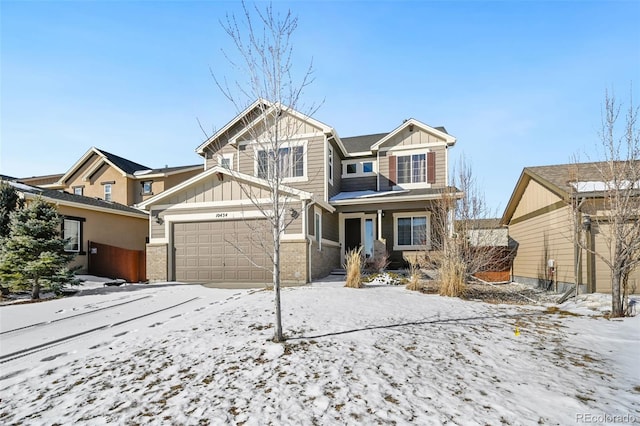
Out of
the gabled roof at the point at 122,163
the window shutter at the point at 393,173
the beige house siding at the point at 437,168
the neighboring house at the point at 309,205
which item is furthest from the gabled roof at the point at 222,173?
the gabled roof at the point at 122,163

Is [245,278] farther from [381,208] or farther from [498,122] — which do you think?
[498,122]

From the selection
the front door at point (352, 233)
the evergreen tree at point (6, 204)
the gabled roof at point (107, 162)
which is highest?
the gabled roof at point (107, 162)

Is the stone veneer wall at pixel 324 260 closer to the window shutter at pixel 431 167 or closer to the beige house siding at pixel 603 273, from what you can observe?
the window shutter at pixel 431 167

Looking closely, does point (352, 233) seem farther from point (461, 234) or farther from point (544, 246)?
point (544, 246)

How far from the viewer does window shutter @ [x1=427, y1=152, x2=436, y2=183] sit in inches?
611

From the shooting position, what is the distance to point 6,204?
10.3 metres

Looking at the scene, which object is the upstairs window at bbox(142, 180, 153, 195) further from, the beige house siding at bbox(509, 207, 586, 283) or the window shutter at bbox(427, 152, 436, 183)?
the beige house siding at bbox(509, 207, 586, 283)

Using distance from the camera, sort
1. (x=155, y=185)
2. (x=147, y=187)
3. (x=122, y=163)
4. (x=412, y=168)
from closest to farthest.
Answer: (x=412, y=168)
(x=155, y=185)
(x=147, y=187)
(x=122, y=163)

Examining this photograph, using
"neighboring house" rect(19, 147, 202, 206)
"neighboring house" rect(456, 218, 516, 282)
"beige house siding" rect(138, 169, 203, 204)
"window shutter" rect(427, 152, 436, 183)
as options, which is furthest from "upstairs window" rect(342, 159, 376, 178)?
"beige house siding" rect(138, 169, 203, 204)

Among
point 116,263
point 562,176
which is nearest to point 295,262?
point 116,263

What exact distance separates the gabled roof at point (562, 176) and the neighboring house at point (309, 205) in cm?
314

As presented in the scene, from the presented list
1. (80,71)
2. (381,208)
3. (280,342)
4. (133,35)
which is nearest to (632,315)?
(280,342)

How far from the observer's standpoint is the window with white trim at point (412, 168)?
51.8ft

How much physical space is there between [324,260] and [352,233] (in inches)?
143
